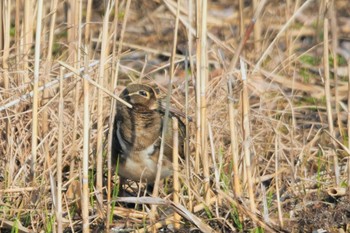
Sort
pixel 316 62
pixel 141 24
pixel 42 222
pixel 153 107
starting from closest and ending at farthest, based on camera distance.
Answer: pixel 42 222
pixel 153 107
pixel 316 62
pixel 141 24

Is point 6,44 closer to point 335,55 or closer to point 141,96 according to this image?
point 141,96

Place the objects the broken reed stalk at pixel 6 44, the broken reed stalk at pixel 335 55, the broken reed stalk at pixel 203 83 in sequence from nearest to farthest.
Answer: the broken reed stalk at pixel 203 83
the broken reed stalk at pixel 335 55
the broken reed stalk at pixel 6 44

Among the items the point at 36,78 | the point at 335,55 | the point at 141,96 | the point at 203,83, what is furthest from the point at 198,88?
the point at 335,55

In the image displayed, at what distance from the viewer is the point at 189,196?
194 inches

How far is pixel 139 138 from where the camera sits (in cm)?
520

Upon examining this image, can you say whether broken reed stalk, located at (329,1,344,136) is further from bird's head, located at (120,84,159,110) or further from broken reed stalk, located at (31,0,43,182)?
broken reed stalk, located at (31,0,43,182)

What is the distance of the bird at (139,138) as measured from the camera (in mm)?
5156

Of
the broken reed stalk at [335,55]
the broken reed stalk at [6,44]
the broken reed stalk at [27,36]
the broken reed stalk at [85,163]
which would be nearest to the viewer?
the broken reed stalk at [85,163]

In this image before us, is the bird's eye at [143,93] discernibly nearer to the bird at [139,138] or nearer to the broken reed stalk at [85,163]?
the bird at [139,138]

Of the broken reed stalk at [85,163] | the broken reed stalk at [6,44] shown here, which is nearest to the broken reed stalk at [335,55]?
the broken reed stalk at [85,163]

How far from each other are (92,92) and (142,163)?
2.76 feet

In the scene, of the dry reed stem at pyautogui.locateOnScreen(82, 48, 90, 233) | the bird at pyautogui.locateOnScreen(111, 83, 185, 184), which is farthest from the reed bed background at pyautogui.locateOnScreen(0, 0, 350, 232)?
the bird at pyautogui.locateOnScreen(111, 83, 185, 184)

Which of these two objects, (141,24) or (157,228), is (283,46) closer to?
(141,24)

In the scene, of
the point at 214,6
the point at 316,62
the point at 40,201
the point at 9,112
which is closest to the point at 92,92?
A: the point at 9,112
